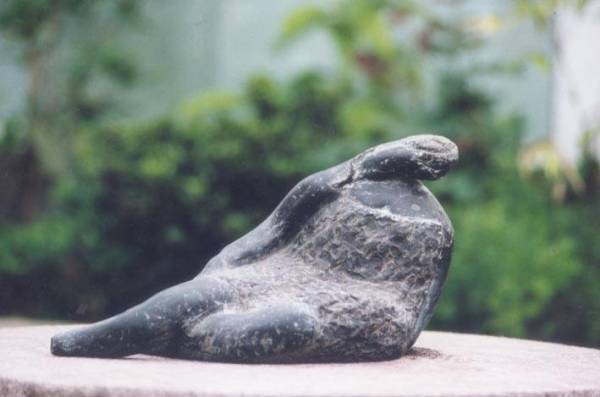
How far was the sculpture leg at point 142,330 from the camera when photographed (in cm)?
343

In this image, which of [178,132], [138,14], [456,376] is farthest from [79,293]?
[456,376]

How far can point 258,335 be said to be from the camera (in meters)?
3.38

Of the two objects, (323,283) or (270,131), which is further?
(270,131)

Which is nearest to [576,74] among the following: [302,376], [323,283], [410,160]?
[410,160]

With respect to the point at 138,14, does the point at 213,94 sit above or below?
below

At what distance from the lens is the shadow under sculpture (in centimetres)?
343

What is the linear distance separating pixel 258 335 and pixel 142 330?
0.38 metres

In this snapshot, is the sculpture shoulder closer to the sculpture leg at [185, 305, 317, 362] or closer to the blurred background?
the sculpture leg at [185, 305, 317, 362]

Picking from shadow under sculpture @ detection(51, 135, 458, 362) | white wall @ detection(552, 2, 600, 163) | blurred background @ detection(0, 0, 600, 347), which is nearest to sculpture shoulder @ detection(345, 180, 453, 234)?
shadow under sculpture @ detection(51, 135, 458, 362)

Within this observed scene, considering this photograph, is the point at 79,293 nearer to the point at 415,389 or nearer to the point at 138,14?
the point at 138,14

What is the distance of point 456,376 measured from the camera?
3.23m

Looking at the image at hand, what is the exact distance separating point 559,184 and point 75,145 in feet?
14.9

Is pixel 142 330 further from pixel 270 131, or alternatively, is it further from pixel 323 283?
pixel 270 131

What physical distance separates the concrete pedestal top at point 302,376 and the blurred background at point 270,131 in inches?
152
